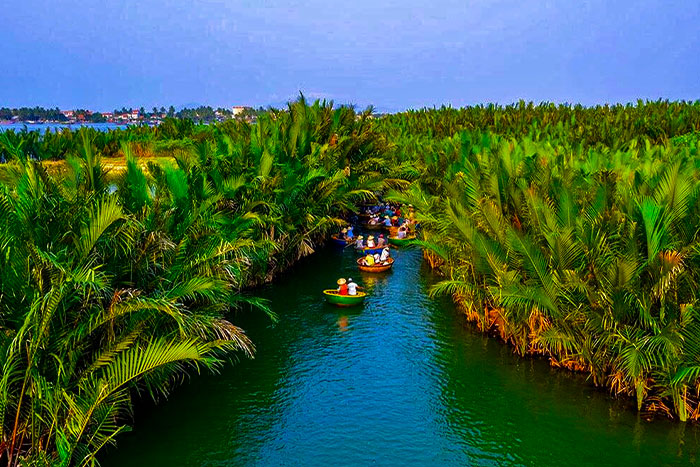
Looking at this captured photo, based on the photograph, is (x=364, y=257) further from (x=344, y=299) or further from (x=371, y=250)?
(x=344, y=299)

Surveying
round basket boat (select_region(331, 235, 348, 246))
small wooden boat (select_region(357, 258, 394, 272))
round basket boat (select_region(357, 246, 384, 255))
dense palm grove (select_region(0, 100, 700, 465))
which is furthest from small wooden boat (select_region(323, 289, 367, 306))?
round basket boat (select_region(331, 235, 348, 246))

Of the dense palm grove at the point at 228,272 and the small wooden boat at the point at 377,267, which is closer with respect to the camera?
the dense palm grove at the point at 228,272

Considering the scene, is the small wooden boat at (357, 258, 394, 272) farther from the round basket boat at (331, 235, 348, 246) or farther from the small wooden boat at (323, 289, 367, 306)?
→ the round basket boat at (331, 235, 348, 246)

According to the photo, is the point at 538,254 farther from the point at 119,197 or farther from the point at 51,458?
the point at 51,458

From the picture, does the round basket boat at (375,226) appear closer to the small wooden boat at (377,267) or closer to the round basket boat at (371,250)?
the round basket boat at (371,250)

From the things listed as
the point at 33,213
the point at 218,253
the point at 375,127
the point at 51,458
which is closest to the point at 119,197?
the point at 218,253

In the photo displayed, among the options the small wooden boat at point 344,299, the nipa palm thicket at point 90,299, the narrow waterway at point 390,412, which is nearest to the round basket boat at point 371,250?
the small wooden boat at point 344,299

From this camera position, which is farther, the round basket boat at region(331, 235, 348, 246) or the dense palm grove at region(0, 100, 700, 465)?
the round basket boat at region(331, 235, 348, 246)
